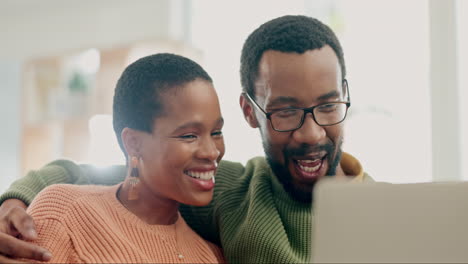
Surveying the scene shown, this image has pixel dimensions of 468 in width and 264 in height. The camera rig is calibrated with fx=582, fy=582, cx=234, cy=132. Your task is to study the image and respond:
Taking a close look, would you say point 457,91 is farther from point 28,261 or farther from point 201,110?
point 28,261

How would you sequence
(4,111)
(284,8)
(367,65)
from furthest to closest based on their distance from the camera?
(4,111), (284,8), (367,65)

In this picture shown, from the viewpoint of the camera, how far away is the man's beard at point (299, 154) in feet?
4.04

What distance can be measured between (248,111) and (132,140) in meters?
0.37

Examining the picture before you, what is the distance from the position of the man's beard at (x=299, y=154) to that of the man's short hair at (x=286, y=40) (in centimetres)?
16

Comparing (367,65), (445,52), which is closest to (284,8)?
(367,65)

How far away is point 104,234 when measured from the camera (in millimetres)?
1033

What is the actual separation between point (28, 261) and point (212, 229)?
1.49ft

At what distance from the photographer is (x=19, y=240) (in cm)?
101

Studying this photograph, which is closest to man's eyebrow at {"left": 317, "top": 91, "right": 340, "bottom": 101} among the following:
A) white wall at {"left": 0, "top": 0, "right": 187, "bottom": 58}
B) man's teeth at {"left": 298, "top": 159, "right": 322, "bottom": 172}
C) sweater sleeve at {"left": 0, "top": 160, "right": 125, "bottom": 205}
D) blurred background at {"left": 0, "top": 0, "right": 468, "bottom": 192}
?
man's teeth at {"left": 298, "top": 159, "right": 322, "bottom": 172}

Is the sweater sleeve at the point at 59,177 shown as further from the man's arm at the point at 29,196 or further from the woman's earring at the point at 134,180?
the woman's earring at the point at 134,180

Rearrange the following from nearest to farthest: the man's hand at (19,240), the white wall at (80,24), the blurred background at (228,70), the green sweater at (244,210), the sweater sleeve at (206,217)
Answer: the man's hand at (19,240) → the green sweater at (244,210) → the sweater sleeve at (206,217) → the blurred background at (228,70) → the white wall at (80,24)

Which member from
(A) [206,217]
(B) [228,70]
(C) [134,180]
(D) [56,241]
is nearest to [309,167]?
(A) [206,217]

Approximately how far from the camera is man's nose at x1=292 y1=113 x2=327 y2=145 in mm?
1204

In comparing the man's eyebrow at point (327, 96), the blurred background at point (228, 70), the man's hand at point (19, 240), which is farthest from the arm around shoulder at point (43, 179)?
the blurred background at point (228, 70)
